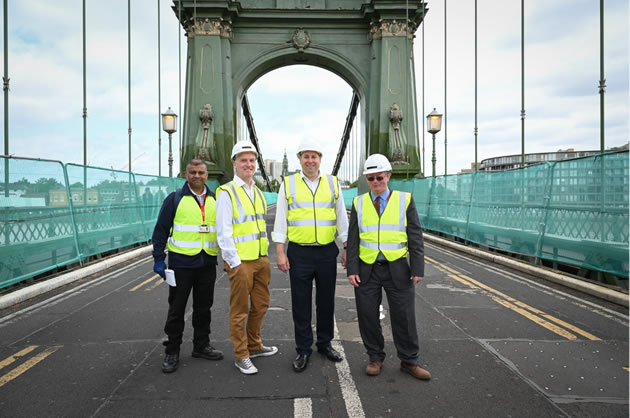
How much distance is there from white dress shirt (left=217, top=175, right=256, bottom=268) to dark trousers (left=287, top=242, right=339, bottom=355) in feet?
1.63

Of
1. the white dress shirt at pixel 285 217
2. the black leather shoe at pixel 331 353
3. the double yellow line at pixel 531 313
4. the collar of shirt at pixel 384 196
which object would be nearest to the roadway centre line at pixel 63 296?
the white dress shirt at pixel 285 217

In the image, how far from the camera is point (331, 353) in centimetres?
354

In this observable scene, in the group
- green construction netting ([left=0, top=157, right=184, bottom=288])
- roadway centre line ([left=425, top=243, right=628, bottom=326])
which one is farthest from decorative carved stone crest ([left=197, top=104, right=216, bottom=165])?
roadway centre line ([left=425, top=243, right=628, bottom=326])

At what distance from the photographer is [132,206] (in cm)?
1049

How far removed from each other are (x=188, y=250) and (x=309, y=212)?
1055 mm

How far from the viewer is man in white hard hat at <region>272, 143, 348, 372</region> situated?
342 centimetres

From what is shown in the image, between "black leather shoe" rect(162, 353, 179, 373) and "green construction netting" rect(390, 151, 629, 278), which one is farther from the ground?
"green construction netting" rect(390, 151, 629, 278)

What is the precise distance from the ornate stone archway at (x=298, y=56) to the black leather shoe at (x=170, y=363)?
17.3 m

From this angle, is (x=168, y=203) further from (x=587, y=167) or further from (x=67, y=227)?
(x=587, y=167)

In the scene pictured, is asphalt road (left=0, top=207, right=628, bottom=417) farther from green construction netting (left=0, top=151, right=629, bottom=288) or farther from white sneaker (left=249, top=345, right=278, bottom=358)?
green construction netting (left=0, top=151, right=629, bottom=288)

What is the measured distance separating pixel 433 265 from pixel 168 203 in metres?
6.13

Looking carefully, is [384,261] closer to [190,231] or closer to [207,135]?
[190,231]

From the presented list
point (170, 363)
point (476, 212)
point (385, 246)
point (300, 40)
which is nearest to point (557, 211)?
point (476, 212)

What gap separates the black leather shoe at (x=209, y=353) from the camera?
356cm
